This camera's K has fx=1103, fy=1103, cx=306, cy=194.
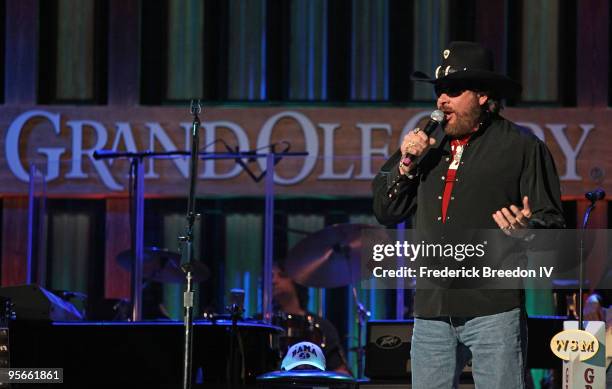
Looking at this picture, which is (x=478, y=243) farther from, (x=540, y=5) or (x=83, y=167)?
(x=540, y=5)

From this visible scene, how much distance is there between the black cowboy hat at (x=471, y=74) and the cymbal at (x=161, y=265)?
15.4 ft

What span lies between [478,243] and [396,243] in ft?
2.23

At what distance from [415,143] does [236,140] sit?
729cm

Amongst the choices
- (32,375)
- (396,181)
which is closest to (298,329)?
(32,375)

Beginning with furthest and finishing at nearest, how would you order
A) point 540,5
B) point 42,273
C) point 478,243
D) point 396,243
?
1. point 540,5
2. point 42,273
3. point 396,243
4. point 478,243

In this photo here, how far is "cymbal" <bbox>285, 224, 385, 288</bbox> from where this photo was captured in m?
8.52

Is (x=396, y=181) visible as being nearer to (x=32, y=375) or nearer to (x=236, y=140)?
(x=32, y=375)

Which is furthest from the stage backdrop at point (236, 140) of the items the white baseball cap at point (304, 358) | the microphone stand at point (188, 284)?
the microphone stand at point (188, 284)

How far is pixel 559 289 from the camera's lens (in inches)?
322

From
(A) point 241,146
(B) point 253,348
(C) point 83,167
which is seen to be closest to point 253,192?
(A) point 241,146

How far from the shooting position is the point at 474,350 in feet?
11.7

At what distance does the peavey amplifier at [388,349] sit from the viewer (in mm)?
7215

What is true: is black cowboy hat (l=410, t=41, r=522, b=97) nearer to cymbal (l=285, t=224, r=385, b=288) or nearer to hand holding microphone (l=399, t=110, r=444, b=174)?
hand holding microphone (l=399, t=110, r=444, b=174)

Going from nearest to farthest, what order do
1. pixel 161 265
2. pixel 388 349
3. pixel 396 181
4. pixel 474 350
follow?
pixel 474 350
pixel 396 181
pixel 388 349
pixel 161 265
